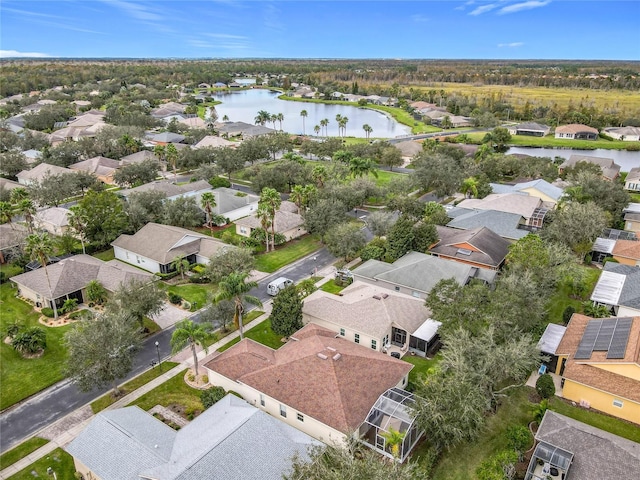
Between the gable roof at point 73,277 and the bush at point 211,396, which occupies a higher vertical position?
the gable roof at point 73,277

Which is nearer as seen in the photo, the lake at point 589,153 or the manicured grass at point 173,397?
the manicured grass at point 173,397

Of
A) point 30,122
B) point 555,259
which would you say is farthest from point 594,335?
point 30,122

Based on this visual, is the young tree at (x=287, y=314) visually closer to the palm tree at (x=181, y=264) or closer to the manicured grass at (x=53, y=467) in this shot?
the palm tree at (x=181, y=264)

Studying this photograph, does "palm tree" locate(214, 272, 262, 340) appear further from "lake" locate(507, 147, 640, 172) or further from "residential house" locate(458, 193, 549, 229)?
"lake" locate(507, 147, 640, 172)

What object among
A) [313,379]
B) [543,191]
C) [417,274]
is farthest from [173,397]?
[543,191]

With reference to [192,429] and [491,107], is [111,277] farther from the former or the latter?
[491,107]

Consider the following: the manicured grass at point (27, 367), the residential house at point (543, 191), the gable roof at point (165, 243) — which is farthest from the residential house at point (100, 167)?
the residential house at point (543, 191)
